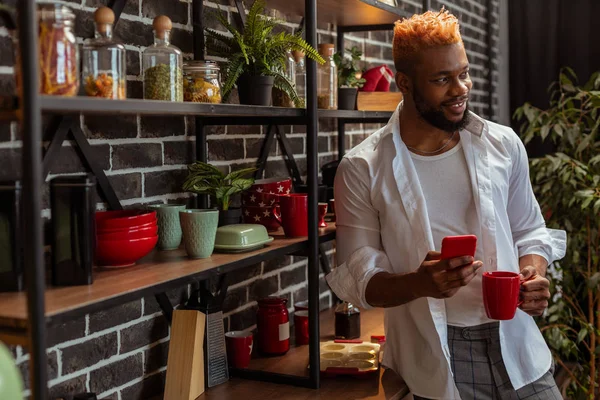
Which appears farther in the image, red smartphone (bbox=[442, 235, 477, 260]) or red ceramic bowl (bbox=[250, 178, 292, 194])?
red ceramic bowl (bbox=[250, 178, 292, 194])

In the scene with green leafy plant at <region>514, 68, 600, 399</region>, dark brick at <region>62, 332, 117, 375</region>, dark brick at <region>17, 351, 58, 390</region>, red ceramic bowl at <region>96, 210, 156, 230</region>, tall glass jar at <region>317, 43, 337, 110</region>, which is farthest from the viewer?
green leafy plant at <region>514, 68, 600, 399</region>

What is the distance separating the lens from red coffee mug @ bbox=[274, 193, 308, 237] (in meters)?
2.10

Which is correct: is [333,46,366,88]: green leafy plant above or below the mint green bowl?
above

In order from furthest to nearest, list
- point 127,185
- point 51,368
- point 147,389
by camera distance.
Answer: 1. point 147,389
2. point 127,185
3. point 51,368

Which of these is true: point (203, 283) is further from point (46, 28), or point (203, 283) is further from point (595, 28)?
point (595, 28)

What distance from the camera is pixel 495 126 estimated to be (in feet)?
7.30

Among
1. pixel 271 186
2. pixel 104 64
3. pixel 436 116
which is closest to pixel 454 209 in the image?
pixel 436 116

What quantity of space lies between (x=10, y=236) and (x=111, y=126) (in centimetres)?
56

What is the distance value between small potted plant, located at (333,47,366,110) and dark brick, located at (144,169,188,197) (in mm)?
614

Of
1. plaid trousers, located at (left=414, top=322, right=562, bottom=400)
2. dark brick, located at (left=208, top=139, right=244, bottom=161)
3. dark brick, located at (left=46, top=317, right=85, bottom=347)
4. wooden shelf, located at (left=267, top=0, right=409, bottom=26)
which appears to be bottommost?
plaid trousers, located at (left=414, top=322, right=562, bottom=400)

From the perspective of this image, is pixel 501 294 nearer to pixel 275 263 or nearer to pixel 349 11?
pixel 275 263

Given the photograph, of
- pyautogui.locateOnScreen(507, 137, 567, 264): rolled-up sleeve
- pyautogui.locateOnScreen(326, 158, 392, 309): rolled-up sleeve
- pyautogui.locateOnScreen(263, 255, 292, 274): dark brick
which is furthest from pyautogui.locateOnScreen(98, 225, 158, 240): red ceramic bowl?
pyautogui.locateOnScreen(507, 137, 567, 264): rolled-up sleeve

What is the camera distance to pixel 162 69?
1673mm

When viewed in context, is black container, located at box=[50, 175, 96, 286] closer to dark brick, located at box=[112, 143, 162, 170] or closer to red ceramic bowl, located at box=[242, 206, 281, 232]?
dark brick, located at box=[112, 143, 162, 170]
